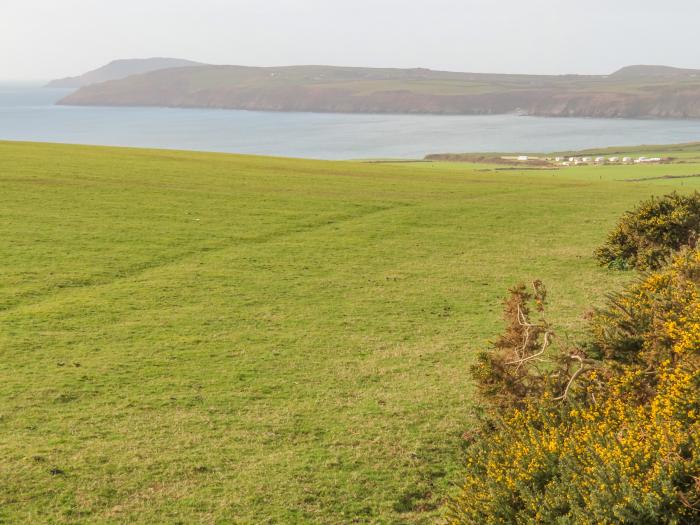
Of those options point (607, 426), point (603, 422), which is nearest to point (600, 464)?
point (607, 426)

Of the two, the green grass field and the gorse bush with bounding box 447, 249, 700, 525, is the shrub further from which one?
the green grass field

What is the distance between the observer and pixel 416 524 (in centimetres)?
961

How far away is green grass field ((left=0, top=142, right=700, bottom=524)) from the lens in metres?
10.5

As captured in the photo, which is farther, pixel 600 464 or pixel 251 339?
pixel 251 339

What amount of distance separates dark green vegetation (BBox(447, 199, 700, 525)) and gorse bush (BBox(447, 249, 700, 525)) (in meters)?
0.01

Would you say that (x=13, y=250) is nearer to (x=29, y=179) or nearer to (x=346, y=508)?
(x=29, y=179)

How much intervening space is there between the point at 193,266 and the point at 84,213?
9.30m

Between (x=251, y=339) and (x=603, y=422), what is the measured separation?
9.81 m

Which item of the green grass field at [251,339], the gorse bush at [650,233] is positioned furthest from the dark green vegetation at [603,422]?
the gorse bush at [650,233]

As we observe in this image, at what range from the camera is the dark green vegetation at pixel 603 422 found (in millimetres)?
6836

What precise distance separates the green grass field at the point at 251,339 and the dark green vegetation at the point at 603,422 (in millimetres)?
1672

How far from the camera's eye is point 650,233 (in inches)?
940

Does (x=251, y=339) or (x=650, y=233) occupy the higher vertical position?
(x=650, y=233)

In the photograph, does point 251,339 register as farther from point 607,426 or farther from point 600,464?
point 600,464
